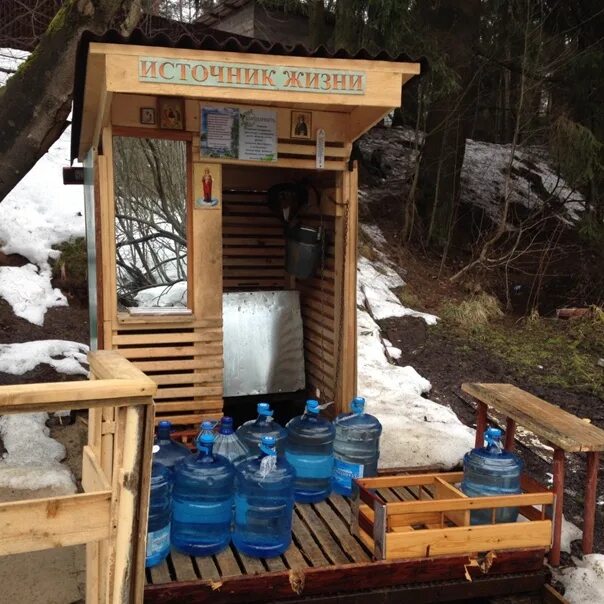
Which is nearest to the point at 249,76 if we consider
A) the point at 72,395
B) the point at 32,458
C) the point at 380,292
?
the point at 72,395

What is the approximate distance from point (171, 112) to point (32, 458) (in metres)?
3.11

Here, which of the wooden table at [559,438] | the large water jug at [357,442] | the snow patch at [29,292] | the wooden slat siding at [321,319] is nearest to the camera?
the wooden table at [559,438]

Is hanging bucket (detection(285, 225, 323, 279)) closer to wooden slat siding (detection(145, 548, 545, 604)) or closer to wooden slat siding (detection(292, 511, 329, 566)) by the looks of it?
wooden slat siding (detection(292, 511, 329, 566))

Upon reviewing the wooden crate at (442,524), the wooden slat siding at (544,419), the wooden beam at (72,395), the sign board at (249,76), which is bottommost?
the wooden crate at (442,524)

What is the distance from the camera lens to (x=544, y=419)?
4.06 m

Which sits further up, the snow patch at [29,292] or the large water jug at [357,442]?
the snow patch at [29,292]

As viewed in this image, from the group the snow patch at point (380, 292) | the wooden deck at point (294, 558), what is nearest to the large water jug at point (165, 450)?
the wooden deck at point (294, 558)

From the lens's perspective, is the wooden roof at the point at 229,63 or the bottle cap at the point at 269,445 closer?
the bottle cap at the point at 269,445

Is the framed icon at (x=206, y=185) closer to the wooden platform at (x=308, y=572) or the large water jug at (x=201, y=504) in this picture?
the large water jug at (x=201, y=504)

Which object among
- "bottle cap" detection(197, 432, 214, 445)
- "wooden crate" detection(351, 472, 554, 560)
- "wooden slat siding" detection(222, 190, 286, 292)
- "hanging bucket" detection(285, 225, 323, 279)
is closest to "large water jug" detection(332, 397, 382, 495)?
"wooden crate" detection(351, 472, 554, 560)

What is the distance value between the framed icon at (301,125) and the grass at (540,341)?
476 centimetres

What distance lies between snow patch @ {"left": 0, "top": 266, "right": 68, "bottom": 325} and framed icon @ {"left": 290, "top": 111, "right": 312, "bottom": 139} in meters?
5.15

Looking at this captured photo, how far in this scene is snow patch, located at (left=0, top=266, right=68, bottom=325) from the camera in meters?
8.77

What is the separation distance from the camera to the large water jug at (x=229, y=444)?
412cm
